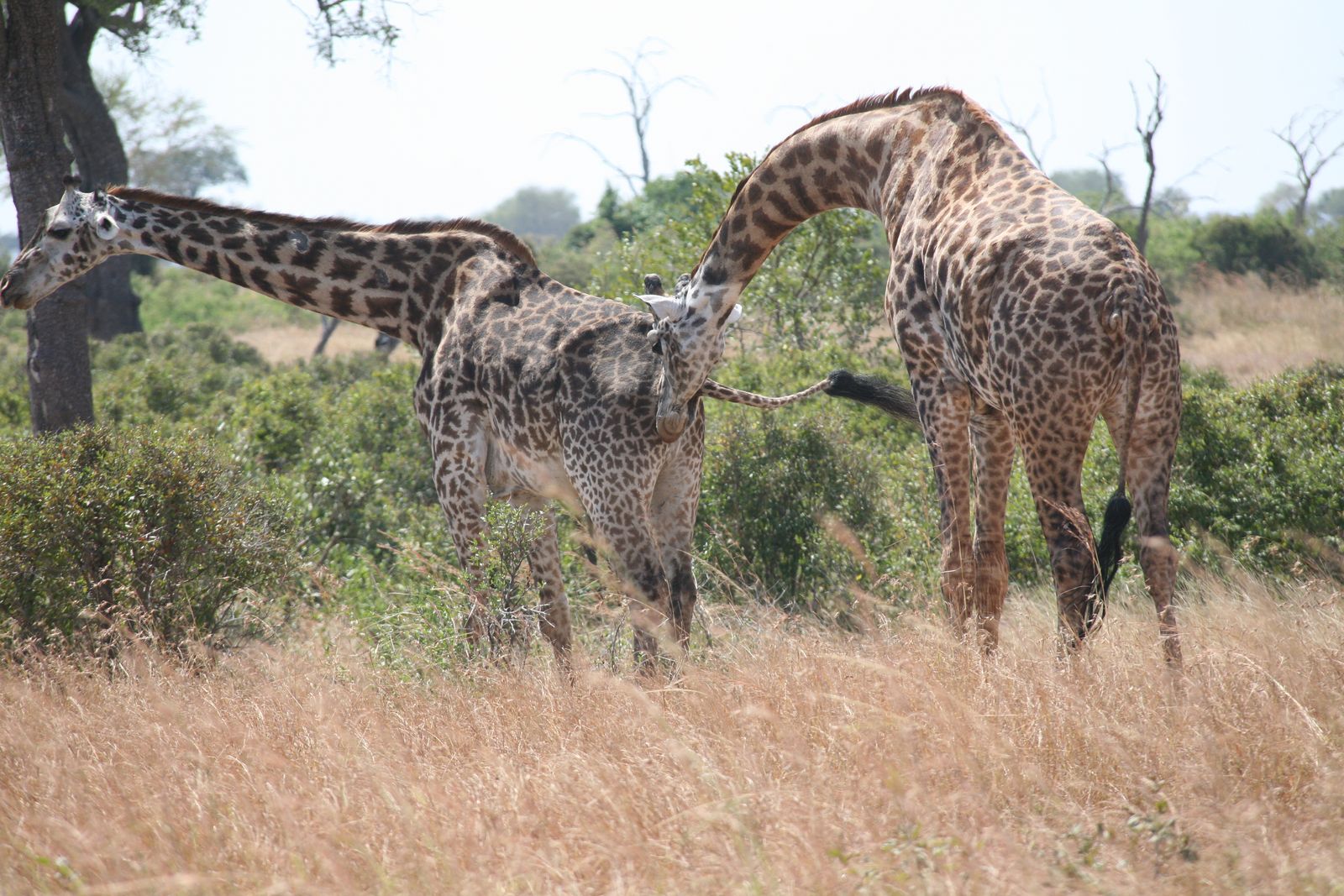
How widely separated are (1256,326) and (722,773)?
17.3 meters

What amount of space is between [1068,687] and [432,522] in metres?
5.46

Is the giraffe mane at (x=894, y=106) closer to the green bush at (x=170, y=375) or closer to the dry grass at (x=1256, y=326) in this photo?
the green bush at (x=170, y=375)

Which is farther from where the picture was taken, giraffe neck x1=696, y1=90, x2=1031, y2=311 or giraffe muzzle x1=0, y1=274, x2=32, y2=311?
giraffe muzzle x1=0, y1=274, x2=32, y2=311

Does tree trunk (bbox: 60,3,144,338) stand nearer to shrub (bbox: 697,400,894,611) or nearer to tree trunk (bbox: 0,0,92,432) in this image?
tree trunk (bbox: 0,0,92,432)

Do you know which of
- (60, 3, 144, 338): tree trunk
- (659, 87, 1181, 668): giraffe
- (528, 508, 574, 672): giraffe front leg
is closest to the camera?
(659, 87, 1181, 668): giraffe

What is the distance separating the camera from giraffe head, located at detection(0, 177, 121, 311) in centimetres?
620

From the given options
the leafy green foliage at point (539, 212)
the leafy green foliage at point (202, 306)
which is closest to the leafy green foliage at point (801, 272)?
the leafy green foliage at point (202, 306)

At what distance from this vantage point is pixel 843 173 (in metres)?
5.66

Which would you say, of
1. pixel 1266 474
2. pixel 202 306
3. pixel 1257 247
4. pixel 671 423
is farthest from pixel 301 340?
pixel 1266 474

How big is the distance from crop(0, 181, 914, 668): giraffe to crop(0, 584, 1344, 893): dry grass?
3.08 feet

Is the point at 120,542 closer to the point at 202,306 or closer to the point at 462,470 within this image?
the point at 462,470

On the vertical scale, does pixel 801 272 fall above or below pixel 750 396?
above

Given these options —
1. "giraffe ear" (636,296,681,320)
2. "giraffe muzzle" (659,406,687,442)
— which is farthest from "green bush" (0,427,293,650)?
"giraffe ear" (636,296,681,320)

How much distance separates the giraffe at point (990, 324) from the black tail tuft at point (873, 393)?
1.86 feet
